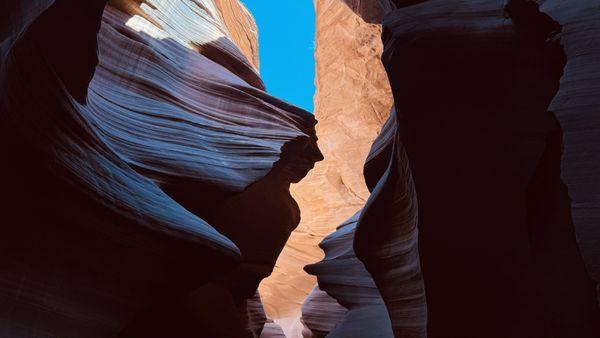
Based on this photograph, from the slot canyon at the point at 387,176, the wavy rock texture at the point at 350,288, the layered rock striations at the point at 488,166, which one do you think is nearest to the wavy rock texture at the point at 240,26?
the wavy rock texture at the point at 350,288

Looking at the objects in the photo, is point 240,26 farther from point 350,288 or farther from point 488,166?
point 488,166

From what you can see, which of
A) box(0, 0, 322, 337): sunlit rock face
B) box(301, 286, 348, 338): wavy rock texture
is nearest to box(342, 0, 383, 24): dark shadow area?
box(0, 0, 322, 337): sunlit rock face

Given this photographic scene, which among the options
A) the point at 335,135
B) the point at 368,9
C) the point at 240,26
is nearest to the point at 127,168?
the point at 368,9

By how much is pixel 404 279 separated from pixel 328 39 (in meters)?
7.70

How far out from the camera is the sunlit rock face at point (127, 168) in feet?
7.52

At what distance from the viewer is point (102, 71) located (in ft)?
12.6

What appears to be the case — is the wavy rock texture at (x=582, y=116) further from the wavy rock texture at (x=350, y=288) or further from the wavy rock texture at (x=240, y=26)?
the wavy rock texture at (x=240, y=26)

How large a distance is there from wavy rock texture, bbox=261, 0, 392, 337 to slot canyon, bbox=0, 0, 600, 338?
243 inches

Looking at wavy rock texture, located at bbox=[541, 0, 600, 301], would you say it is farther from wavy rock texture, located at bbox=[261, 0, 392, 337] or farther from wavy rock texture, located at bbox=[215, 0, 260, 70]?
wavy rock texture, located at bbox=[261, 0, 392, 337]

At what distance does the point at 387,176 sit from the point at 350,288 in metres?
1.81

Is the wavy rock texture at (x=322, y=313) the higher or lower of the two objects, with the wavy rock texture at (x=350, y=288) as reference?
lower

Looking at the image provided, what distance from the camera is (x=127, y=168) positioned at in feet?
9.43

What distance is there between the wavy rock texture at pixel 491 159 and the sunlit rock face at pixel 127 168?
42.9 inches

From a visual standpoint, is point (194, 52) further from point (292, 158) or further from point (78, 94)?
point (78, 94)
